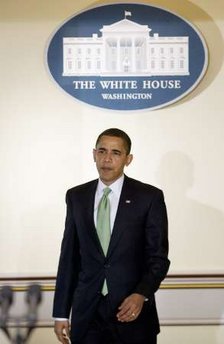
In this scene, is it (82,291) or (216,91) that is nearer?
(82,291)

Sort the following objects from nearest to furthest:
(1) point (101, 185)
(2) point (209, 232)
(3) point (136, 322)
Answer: (3) point (136, 322), (1) point (101, 185), (2) point (209, 232)

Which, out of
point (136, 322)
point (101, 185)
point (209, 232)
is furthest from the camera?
point (209, 232)

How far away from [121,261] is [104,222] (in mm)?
185

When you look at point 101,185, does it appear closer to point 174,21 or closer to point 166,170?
point 166,170

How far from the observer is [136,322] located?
90.3 inches

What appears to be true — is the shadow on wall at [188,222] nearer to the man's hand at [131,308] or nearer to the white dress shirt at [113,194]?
the white dress shirt at [113,194]

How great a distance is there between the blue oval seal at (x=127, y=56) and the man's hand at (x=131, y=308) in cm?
130

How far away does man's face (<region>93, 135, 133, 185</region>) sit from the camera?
2.38 metres

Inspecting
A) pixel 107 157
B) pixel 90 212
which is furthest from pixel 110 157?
pixel 90 212

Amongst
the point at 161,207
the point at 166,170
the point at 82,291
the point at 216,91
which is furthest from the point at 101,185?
the point at 216,91

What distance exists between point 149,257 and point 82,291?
1.04ft

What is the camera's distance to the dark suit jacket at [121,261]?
7.48 feet

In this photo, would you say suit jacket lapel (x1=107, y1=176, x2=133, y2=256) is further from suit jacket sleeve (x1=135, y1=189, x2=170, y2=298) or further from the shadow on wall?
the shadow on wall

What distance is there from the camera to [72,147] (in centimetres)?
316
